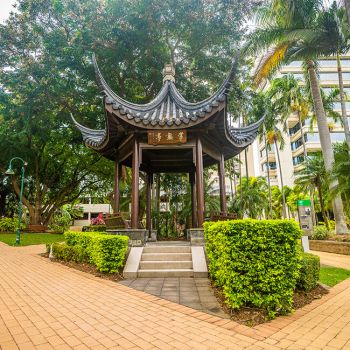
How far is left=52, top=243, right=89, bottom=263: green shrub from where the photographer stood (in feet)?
27.8

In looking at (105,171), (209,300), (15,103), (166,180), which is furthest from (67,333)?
(105,171)

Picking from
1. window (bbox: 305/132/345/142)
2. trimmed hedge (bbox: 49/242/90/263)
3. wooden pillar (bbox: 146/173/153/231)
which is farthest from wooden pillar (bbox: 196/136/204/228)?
window (bbox: 305/132/345/142)

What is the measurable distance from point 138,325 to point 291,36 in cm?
1570

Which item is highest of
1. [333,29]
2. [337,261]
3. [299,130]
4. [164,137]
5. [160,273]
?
[299,130]

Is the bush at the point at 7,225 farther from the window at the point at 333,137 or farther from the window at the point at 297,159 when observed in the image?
the window at the point at 333,137

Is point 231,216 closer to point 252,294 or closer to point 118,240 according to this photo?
point 118,240

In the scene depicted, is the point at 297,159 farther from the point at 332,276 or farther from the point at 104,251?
the point at 104,251

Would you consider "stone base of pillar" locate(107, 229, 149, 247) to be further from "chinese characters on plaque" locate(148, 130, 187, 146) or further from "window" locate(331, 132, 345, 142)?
"window" locate(331, 132, 345, 142)

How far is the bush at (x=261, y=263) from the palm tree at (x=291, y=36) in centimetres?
1209

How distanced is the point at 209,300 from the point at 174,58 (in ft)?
44.7

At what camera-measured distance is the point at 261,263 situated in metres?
4.06

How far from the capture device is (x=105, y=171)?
77.4 ft

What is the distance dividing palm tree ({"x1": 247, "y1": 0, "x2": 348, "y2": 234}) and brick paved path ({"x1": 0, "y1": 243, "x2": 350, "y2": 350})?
38.3 feet

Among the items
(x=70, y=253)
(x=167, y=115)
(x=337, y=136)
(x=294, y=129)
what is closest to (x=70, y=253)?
(x=70, y=253)
